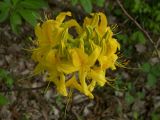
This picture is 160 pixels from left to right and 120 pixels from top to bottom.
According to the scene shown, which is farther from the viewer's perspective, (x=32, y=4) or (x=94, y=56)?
(x=32, y=4)

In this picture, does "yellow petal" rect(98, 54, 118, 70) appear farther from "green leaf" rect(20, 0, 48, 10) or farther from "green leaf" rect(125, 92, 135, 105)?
"green leaf" rect(125, 92, 135, 105)

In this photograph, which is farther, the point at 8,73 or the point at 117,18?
the point at 117,18

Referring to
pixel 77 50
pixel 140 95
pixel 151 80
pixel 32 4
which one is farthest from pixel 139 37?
pixel 77 50

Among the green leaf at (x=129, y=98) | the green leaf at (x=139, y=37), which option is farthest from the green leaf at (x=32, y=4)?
the green leaf at (x=139, y=37)

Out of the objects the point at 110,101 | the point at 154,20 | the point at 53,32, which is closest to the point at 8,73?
the point at 110,101

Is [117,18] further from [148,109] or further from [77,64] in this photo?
[77,64]

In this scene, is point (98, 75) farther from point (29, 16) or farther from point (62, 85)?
point (29, 16)

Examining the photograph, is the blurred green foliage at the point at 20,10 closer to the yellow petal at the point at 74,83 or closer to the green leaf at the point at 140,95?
the yellow petal at the point at 74,83
